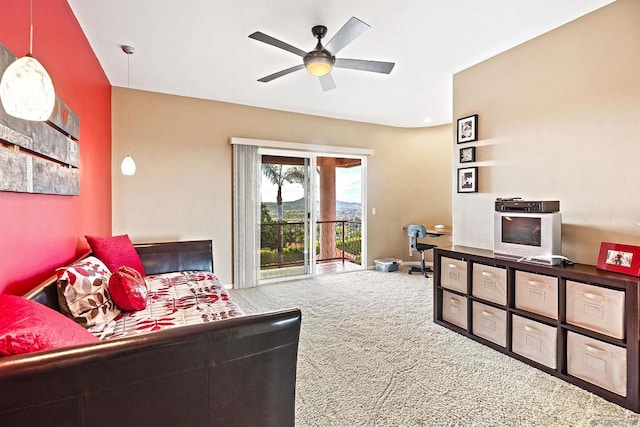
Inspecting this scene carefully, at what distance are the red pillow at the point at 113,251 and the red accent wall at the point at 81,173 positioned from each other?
133mm

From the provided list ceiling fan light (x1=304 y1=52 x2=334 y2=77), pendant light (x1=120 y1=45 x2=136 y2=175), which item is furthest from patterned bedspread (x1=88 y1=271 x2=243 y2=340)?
ceiling fan light (x1=304 y1=52 x2=334 y2=77)

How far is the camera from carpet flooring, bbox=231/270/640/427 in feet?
6.14

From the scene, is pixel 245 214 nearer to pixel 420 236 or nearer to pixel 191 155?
pixel 191 155

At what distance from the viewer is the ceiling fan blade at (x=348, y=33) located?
210 centimetres

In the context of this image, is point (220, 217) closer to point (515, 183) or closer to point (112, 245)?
point (112, 245)

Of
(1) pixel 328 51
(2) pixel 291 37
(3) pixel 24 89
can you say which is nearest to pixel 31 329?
(3) pixel 24 89

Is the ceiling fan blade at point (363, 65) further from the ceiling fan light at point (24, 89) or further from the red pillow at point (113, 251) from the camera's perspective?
the red pillow at point (113, 251)

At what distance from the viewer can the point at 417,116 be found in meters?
5.45

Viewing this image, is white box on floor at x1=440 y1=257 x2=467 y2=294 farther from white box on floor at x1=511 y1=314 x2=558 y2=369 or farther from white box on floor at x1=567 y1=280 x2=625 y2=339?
white box on floor at x1=567 y1=280 x2=625 y2=339

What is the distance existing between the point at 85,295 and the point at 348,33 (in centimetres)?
241

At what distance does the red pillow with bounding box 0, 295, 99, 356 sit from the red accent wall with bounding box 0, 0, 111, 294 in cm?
42

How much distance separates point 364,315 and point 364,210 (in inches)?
103

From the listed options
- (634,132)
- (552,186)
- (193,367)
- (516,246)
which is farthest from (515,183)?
(193,367)


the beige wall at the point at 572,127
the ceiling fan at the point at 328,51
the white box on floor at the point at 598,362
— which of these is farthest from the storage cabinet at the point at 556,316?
the ceiling fan at the point at 328,51
